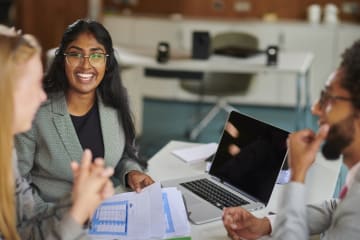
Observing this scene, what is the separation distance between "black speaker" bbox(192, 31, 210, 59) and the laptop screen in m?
2.49

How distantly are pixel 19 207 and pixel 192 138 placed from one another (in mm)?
3463

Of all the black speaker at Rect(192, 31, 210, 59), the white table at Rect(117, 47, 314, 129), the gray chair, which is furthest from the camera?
the gray chair

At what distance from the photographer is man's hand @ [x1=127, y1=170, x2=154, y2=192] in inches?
77.8

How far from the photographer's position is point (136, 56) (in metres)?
4.66

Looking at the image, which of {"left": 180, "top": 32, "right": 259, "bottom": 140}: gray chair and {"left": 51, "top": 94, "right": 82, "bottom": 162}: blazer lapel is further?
{"left": 180, "top": 32, "right": 259, "bottom": 140}: gray chair

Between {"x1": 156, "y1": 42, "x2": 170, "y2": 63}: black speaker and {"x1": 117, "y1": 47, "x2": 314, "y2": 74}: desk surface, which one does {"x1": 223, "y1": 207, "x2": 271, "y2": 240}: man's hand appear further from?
{"x1": 156, "y1": 42, "x2": 170, "y2": 63}: black speaker

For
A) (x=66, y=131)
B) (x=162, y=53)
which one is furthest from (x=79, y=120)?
(x=162, y=53)

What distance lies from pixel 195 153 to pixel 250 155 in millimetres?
514

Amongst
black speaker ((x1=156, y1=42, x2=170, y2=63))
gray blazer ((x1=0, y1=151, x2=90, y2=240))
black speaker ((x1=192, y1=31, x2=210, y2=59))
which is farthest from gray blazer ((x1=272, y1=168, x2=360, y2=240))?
black speaker ((x1=192, y1=31, x2=210, y2=59))

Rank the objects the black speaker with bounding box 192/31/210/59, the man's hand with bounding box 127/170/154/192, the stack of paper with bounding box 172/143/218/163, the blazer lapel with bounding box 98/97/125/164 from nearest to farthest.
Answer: the man's hand with bounding box 127/170/154/192
the blazer lapel with bounding box 98/97/125/164
the stack of paper with bounding box 172/143/218/163
the black speaker with bounding box 192/31/210/59

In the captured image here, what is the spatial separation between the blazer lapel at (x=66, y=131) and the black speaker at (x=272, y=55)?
254 cm

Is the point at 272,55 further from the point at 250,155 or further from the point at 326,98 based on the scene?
the point at 326,98

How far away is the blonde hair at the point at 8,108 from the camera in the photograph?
124 centimetres

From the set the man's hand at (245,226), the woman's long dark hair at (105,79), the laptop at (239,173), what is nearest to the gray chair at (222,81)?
the woman's long dark hair at (105,79)
